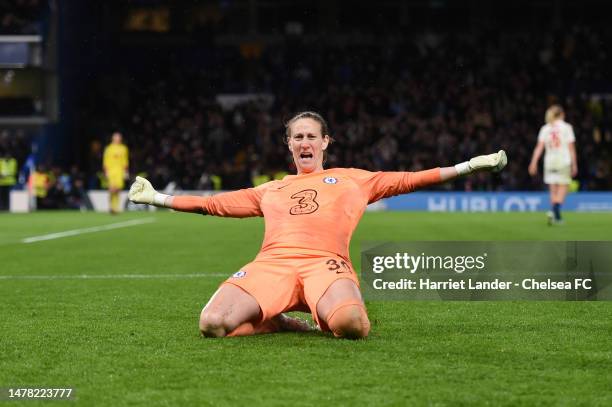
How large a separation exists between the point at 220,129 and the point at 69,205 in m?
5.75

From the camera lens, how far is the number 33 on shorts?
5.66 metres

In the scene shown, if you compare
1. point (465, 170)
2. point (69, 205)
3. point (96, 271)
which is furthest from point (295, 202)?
point (69, 205)

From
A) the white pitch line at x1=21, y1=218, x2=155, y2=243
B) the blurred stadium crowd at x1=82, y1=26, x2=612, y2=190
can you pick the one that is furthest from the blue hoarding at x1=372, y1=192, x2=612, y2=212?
the white pitch line at x1=21, y1=218, x2=155, y2=243

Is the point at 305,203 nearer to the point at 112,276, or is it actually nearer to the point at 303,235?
the point at 303,235

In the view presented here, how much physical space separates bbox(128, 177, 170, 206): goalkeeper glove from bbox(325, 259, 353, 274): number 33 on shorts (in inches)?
43.0

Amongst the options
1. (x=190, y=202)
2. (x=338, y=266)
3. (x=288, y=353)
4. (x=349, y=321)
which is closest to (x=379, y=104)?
(x=190, y=202)

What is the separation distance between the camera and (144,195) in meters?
6.02

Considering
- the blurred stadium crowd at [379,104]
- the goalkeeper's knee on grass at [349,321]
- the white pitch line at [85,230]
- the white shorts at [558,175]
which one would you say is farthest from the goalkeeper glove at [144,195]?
the blurred stadium crowd at [379,104]

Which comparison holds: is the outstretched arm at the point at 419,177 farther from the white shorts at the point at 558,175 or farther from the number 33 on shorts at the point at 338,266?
Answer: the white shorts at the point at 558,175

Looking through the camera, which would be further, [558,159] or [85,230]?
[558,159]

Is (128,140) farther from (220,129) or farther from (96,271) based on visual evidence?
(96,271)

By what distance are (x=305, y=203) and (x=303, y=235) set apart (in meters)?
0.23

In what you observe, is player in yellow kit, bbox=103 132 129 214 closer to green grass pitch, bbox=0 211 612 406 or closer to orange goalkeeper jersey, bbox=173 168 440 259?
green grass pitch, bbox=0 211 612 406

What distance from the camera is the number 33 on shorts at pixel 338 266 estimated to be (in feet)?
18.6
